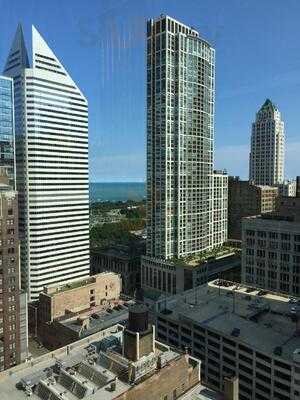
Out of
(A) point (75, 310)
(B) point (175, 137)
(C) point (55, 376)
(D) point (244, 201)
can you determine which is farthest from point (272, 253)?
(D) point (244, 201)

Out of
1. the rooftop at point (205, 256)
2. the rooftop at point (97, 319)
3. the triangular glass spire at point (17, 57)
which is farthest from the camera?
the rooftop at point (205, 256)

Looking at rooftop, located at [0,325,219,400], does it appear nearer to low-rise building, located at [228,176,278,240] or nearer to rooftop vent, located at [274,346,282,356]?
rooftop vent, located at [274,346,282,356]

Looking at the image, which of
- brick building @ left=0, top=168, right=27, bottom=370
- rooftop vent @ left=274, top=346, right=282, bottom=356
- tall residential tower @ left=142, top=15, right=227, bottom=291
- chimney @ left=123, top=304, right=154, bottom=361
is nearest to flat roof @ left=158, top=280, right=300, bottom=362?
rooftop vent @ left=274, top=346, right=282, bottom=356

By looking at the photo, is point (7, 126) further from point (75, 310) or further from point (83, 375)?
point (83, 375)

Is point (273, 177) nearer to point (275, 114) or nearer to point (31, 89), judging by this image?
point (275, 114)

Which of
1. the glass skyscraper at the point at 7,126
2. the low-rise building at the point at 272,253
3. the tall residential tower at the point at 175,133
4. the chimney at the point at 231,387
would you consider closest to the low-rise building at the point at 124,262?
the tall residential tower at the point at 175,133

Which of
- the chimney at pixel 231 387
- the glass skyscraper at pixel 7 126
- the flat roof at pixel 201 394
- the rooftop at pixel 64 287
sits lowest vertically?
the rooftop at pixel 64 287

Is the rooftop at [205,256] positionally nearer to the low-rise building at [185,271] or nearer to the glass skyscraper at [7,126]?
the low-rise building at [185,271]
